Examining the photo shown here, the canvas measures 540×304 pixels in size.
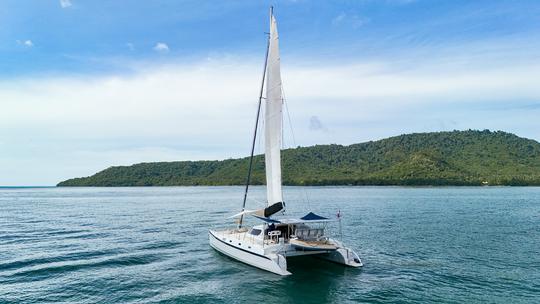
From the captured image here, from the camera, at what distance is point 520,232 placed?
45844mm

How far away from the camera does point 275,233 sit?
29328 millimetres

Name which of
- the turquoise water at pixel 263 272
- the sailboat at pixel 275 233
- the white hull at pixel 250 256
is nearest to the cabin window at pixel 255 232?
the sailboat at pixel 275 233

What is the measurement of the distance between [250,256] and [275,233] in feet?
8.73

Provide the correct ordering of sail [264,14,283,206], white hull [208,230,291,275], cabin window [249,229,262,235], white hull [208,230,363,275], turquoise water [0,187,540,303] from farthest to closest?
1. cabin window [249,229,262,235]
2. sail [264,14,283,206]
3. white hull [208,230,363,275]
4. white hull [208,230,291,275]
5. turquoise water [0,187,540,303]

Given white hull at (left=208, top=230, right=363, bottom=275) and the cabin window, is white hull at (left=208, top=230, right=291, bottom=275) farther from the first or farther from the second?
the cabin window

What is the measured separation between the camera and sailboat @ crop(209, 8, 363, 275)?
28.2 metres

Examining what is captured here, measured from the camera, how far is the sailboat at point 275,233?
28172 millimetres

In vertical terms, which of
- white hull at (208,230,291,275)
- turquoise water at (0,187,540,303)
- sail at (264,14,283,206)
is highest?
sail at (264,14,283,206)

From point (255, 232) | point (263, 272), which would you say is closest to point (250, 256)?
point (263, 272)

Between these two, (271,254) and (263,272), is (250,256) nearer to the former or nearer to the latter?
(263,272)

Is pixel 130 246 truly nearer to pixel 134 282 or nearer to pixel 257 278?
pixel 134 282

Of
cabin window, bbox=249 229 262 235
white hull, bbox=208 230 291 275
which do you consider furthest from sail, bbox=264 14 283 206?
white hull, bbox=208 230 291 275

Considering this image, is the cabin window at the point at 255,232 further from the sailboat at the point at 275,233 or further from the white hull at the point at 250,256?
the white hull at the point at 250,256

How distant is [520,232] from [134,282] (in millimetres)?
41911
